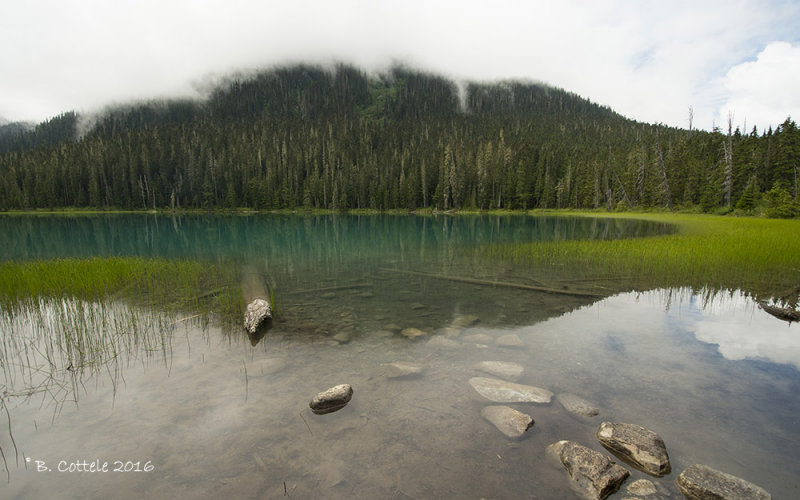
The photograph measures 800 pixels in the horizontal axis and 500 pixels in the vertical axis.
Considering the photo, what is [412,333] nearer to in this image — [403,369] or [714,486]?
[403,369]

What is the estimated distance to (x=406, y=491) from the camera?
202 inches

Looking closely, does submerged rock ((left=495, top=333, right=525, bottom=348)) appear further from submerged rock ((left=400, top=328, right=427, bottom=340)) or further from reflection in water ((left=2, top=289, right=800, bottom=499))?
submerged rock ((left=400, top=328, right=427, bottom=340))

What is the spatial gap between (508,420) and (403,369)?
2.98m

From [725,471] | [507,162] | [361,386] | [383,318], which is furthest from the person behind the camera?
[507,162]

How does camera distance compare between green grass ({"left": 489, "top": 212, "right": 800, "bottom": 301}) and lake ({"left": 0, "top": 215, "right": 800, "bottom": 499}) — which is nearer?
lake ({"left": 0, "top": 215, "right": 800, "bottom": 499})

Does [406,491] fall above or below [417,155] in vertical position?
below

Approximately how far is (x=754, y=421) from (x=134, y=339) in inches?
590

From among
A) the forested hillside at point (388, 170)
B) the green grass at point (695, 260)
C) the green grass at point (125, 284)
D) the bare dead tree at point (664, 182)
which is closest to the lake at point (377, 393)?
the green grass at point (125, 284)

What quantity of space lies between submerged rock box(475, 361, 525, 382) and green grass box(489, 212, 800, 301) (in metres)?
12.1

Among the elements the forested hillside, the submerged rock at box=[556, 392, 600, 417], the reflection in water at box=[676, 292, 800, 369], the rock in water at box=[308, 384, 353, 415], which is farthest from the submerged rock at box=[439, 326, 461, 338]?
the forested hillside

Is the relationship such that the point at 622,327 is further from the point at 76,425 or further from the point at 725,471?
the point at 76,425

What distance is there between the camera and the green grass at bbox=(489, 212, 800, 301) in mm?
17234

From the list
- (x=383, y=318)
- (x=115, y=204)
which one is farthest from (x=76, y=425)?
(x=115, y=204)

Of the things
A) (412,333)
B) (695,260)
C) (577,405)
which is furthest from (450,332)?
(695,260)
